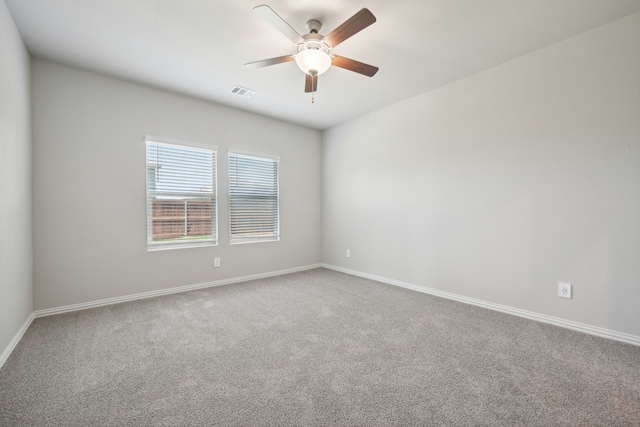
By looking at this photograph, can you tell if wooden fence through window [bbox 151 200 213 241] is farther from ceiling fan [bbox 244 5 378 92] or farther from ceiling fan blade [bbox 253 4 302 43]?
ceiling fan blade [bbox 253 4 302 43]

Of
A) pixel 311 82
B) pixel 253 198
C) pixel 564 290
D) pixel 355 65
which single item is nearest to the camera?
pixel 355 65

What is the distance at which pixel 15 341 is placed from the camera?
7.03 ft

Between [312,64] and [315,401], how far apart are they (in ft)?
7.86

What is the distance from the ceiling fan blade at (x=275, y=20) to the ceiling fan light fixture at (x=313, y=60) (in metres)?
0.11

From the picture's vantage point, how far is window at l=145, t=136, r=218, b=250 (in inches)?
133

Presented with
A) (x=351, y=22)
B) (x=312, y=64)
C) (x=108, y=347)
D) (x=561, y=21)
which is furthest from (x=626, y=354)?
(x=108, y=347)

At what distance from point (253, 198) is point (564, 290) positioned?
12.8 ft

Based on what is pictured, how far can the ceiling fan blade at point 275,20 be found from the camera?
175 cm

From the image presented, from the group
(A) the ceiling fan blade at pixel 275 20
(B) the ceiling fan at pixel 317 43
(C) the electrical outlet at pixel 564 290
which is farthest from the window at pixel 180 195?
(C) the electrical outlet at pixel 564 290

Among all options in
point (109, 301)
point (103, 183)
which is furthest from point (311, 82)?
point (109, 301)

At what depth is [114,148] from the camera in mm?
3102

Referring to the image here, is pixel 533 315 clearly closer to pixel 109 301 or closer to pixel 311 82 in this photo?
pixel 311 82

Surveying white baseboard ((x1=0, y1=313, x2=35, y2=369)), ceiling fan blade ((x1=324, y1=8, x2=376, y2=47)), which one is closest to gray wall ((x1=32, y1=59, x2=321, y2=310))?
white baseboard ((x1=0, y1=313, x2=35, y2=369))

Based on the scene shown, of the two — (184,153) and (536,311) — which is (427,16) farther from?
(184,153)
